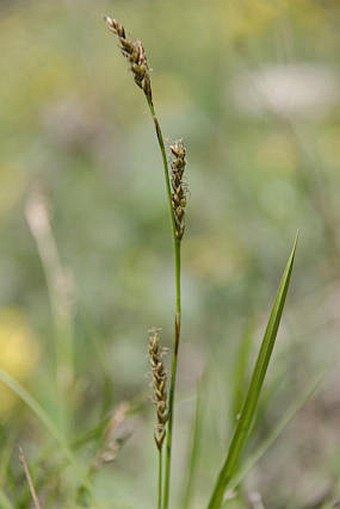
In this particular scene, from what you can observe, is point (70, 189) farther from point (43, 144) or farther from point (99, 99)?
point (99, 99)

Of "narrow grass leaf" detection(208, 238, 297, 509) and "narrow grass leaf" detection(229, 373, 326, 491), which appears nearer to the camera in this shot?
"narrow grass leaf" detection(208, 238, 297, 509)

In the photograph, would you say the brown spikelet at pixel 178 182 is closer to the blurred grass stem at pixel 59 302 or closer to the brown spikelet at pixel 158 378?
the brown spikelet at pixel 158 378

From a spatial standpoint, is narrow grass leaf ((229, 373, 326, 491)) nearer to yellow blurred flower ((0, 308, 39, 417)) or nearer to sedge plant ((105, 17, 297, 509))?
sedge plant ((105, 17, 297, 509))

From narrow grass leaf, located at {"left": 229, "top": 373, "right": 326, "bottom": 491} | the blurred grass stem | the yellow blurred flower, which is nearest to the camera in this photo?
narrow grass leaf, located at {"left": 229, "top": 373, "right": 326, "bottom": 491}

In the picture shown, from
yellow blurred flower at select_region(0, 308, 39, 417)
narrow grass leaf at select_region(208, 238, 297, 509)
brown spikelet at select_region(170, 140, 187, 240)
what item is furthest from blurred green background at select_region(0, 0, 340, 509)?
brown spikelet at select_region(170, 140, 187, 240)

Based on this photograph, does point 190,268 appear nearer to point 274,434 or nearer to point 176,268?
point 274,434

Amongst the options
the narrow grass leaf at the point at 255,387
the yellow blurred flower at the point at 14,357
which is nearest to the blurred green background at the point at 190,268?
the yellow blurred flower at the point at 14,357

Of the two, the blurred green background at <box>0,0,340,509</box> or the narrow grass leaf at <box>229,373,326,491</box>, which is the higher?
the blurred green background at <box>0,0,340,509</box>
